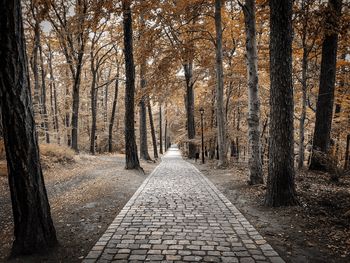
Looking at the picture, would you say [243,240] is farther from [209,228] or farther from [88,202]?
[88,202]

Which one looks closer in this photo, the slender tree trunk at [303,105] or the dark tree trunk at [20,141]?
the dark tree trunk at [20,141]

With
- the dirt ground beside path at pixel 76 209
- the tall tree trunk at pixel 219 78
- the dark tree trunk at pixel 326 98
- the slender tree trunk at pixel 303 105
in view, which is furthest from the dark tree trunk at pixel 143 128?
the dark tree trunk at pixel 326 98

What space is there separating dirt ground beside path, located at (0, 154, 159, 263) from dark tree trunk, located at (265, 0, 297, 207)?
3848 mm

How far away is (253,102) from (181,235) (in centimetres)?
567

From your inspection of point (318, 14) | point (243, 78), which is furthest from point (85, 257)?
point (243, 78)

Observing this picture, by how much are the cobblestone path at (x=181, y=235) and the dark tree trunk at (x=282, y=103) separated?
1.26 metres

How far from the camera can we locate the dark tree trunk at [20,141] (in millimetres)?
3680

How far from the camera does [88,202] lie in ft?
23.4

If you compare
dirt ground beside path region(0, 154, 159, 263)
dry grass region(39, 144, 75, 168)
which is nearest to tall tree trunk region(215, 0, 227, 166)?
dirt ground beside path region(0, 154, 159, 263)

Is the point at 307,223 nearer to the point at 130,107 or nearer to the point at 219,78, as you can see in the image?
the point at 130,107

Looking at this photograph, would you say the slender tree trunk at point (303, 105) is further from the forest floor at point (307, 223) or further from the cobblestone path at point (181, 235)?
the cobblestone path at point (181, 235)

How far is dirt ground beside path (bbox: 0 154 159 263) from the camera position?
4.38 m

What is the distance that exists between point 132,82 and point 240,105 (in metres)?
10.9

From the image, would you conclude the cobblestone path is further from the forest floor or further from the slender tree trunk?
the slender tree trunk
